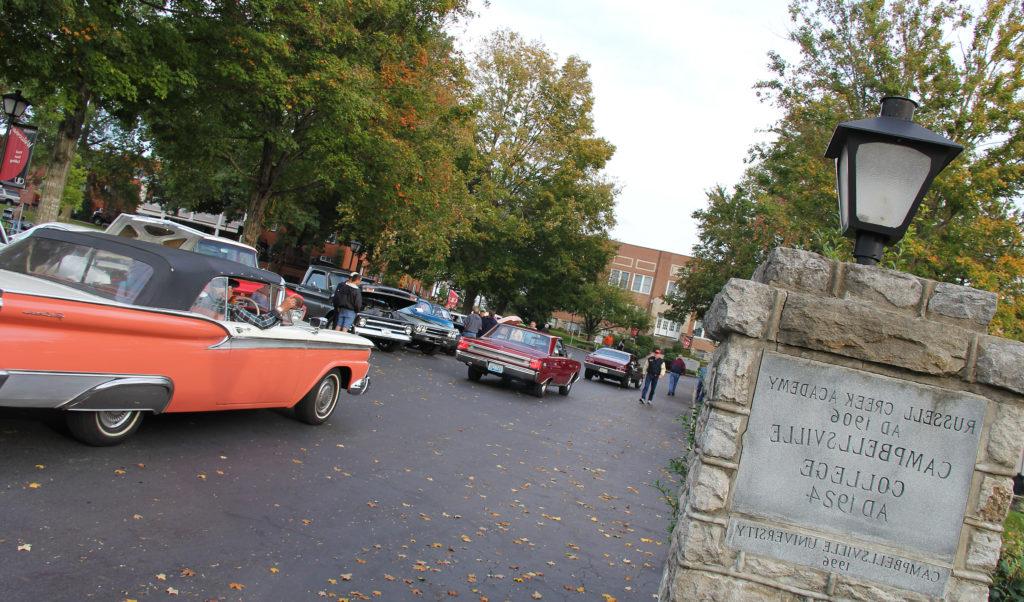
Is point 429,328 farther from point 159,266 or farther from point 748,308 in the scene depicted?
point 748,308

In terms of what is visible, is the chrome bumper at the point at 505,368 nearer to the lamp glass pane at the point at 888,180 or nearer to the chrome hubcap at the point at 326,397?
the chrome hubcap at the point at 326,397

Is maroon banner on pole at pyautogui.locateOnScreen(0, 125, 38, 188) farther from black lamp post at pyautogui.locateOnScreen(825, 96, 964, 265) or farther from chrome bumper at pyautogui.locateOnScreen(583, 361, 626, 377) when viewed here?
chrome bumper at pyautogui.locateOnScreen(583, 361, 626, 377)

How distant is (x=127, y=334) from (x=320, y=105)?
42.5ft

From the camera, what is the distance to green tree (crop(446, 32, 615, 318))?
1538 inches

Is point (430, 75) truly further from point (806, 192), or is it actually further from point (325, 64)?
point (806, 192)

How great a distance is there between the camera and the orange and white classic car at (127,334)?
5305 mm

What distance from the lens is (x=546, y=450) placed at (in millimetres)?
11258

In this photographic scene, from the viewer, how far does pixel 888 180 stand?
13.5 feet

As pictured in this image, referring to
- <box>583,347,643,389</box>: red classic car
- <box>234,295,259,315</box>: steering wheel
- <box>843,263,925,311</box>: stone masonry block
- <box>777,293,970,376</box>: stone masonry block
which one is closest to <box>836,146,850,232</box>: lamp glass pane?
<box>843,263,925,311</box>: stone masonry block

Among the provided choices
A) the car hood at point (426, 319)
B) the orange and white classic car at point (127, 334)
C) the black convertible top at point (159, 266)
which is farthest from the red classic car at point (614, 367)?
the black convertible top at point (159, 266)

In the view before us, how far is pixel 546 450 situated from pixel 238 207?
1433 inches

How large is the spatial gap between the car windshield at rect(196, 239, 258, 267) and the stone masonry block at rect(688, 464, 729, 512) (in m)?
11.5

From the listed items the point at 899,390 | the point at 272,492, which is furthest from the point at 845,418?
the point at 272,492

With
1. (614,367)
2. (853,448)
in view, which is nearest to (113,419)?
(853,448)
